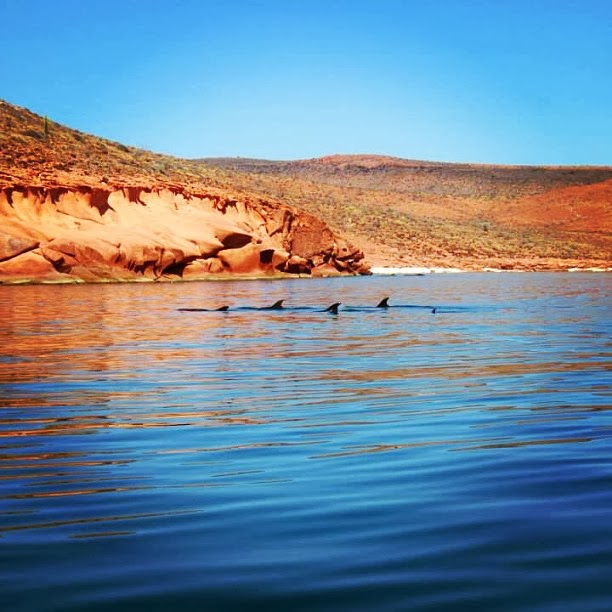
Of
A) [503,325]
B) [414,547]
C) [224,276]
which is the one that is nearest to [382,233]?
[224,276]

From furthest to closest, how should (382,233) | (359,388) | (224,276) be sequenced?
(382,233), (224,276), (359,388)

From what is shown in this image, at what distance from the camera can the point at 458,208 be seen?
431ft

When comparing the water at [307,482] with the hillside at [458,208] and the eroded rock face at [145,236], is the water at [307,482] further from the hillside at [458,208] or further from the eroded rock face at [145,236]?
the hillside at [458,208]

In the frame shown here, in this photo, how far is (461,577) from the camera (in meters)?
3.72

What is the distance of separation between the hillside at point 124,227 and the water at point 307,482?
35.5 meters

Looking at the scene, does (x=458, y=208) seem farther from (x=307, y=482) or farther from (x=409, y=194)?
(x=307, y=482)

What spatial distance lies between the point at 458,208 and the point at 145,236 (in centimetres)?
8402

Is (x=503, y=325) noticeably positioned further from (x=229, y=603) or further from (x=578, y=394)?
(x=229, y=603)

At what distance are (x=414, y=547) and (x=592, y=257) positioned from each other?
98.8m

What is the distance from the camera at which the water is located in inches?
145

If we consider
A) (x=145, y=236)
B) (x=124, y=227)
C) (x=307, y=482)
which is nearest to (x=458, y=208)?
(x=124, y=227)

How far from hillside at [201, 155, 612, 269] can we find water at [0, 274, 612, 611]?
230 feet

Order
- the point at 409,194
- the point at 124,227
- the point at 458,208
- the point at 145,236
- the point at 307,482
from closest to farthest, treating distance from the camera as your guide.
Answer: the point at 307,482 < the point at 145,236 < the point at 124,227 < the point at 458,208 < the point at 409,194

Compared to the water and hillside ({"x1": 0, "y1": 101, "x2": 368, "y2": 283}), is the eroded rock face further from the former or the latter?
the water
